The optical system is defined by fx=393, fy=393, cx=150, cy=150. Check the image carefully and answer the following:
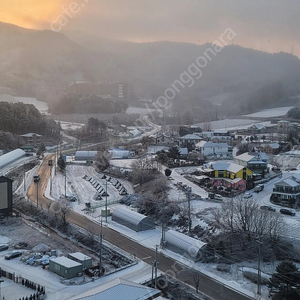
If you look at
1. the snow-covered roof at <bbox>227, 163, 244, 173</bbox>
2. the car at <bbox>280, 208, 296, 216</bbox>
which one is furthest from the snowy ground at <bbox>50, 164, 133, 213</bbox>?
the car at <bbox>280, 208, 296, 216</bbox>

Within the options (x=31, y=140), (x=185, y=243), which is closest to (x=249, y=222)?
A: (x=185, y=243)

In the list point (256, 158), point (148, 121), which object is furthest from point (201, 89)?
point (256, 158)

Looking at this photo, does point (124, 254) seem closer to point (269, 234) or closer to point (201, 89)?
point (269, 234)

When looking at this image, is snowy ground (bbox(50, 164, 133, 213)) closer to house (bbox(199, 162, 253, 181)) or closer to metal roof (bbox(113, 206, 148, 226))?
metal roof (bbox(113, 206, 148, 226))

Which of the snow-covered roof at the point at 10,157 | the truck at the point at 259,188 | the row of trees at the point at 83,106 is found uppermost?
the row of trees at the point at 83,106

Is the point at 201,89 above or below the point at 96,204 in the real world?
above

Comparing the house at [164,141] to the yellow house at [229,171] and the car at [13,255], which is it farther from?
the car at [13,255]

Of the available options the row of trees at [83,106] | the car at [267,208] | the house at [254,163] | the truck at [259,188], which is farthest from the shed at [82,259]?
the row of trees at [83,106]
